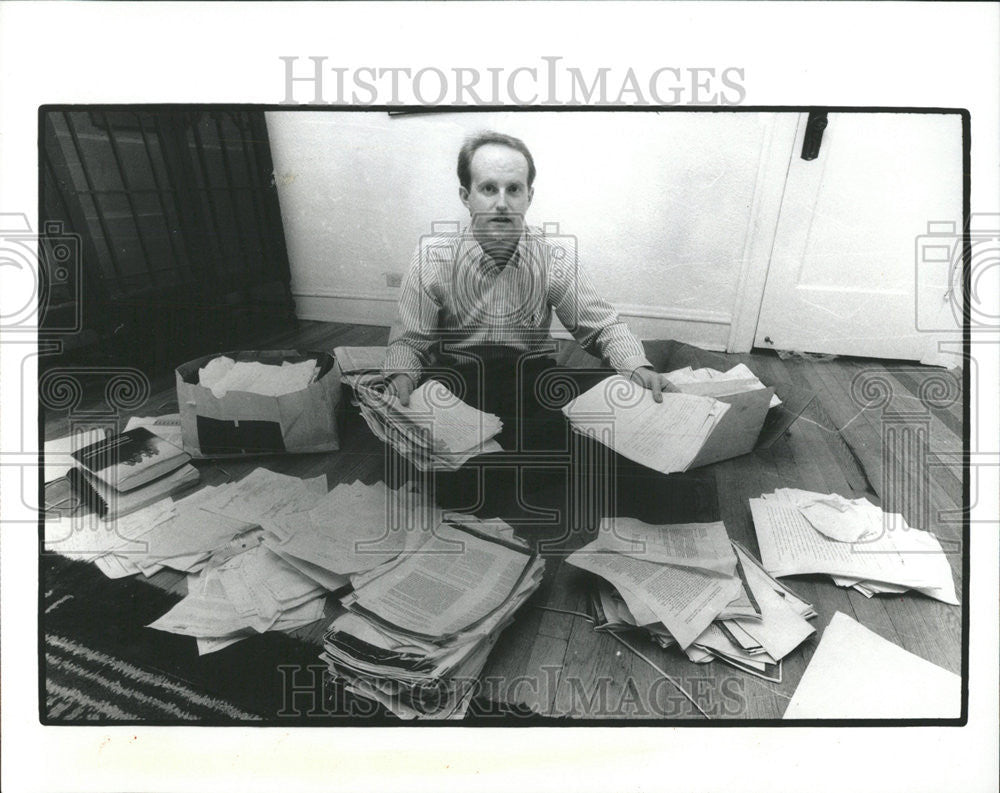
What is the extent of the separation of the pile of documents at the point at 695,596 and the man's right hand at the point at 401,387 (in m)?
0.32

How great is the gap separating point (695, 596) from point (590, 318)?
0.38m

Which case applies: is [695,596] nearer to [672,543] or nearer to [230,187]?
[672,543]

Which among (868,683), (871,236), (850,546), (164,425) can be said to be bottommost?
(868,683)

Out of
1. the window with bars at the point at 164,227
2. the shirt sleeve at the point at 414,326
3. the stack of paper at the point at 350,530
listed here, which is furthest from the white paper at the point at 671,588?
the window with bars at the point at 164,227

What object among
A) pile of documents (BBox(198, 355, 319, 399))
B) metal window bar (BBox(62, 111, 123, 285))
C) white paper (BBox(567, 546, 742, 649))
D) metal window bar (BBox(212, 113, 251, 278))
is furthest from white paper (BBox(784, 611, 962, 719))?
metal window bar (BBox(62, 111, 123, 285))

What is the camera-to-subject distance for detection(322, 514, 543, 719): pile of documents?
1.72 ft

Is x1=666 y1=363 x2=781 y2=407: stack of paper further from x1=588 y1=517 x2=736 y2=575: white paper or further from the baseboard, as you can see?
x1=588 y1=517 x2=736 y2=575: white paper

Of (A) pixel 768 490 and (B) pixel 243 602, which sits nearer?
(B) pixel 243 602

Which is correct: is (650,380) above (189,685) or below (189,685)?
above

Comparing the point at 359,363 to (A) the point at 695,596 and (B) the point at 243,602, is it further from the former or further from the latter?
(A) the point at 695,596

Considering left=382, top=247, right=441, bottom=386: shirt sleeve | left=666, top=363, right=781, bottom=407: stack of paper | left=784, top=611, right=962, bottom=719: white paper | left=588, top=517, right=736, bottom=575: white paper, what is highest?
left=382, top=247, right=441, bottom=386: shirt sleeve

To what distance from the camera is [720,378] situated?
2.28 feet

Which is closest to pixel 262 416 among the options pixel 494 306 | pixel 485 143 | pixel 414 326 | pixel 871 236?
pixel 414 326
